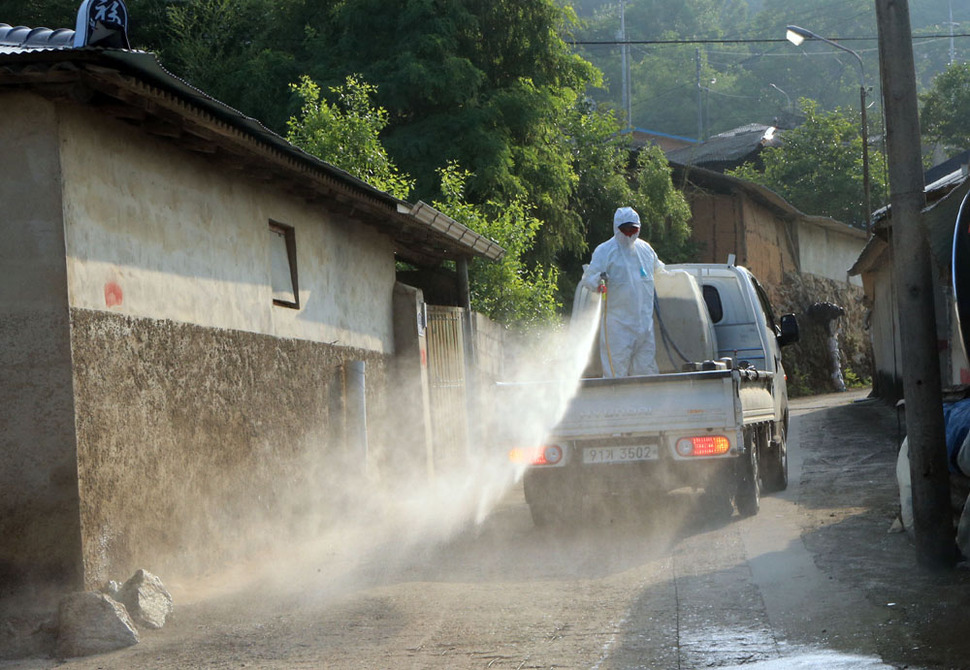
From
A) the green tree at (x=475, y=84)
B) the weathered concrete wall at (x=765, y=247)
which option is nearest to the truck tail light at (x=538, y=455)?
the green tree at (x=475, y=84)

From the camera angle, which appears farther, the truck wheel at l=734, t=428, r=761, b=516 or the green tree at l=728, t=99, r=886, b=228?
the green tree at l=728, t=99, r=886, b=228

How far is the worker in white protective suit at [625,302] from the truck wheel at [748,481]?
1094 mm

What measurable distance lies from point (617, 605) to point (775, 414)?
550 centimetres

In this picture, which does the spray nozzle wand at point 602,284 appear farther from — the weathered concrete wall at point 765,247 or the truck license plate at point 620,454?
the weathered concrete wall at point 765,247

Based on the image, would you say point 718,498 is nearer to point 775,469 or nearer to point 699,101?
point 775,469

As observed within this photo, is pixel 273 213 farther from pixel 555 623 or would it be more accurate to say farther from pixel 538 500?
pixel 555 623

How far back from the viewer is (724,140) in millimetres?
52312

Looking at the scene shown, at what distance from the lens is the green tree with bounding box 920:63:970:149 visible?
144 ft

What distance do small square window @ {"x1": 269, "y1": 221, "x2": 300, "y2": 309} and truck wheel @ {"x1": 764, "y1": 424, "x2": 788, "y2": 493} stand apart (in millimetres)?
5109

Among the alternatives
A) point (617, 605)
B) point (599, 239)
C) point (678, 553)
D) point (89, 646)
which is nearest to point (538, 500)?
point (678, 553)

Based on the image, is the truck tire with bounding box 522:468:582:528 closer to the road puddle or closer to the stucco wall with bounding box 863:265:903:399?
the road puddle

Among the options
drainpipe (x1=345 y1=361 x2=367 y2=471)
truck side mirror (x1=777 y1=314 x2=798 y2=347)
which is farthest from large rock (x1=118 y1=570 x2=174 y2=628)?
truck side mirror (x1=777 y1=314 x2=798 y2=347)

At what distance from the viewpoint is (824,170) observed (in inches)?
1756

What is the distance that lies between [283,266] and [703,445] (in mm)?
4378
